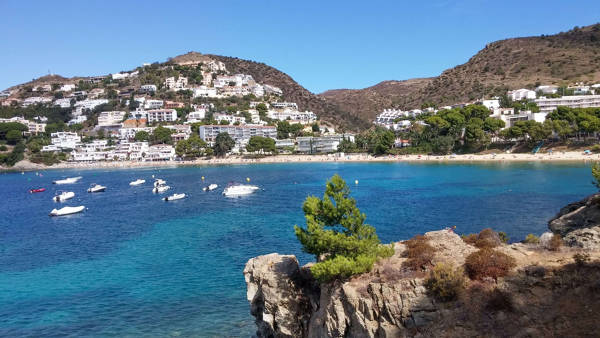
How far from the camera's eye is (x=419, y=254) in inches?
634

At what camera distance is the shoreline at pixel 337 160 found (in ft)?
289

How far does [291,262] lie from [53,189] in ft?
Answer: 285

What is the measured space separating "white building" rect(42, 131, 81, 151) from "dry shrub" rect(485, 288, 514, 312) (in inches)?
7277

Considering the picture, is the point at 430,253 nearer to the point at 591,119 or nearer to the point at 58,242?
the point at 58,242

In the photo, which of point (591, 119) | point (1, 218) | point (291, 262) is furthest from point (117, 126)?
point (291, 262)

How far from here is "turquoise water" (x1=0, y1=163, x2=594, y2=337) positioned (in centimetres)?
2361

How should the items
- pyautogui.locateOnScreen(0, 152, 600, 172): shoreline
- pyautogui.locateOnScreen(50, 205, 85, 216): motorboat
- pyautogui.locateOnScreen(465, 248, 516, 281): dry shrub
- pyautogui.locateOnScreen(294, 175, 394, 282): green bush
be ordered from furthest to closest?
pyautogui.locateOnScreen(0, 152, 600, 172): shoreline, pyautogui.locateOnScreen(50, 205, 85, 216): motorboat, pyautogui.locateOnScreen(294, 175, 394, 282): green bush, pyautogui.locateOnScreen(465, 248, 516, 281): dry shrub

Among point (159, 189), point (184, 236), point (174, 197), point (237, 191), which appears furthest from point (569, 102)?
point (184, 236)

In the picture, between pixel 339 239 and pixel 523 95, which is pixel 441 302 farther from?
pixel 523 95

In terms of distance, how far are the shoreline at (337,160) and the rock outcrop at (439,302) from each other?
82.2 m

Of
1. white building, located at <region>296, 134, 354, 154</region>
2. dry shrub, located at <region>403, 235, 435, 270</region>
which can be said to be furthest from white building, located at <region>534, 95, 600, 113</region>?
dry shrub, located at <region>403, 235, 435, 270</region>

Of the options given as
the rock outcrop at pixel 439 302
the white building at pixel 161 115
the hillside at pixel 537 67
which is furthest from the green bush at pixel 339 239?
the white building at pixel 161 115

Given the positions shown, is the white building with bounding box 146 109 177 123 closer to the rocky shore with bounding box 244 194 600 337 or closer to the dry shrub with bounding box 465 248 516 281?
the rocky shore with bounding box 244 194 600 337

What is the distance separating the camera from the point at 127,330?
858 inches
